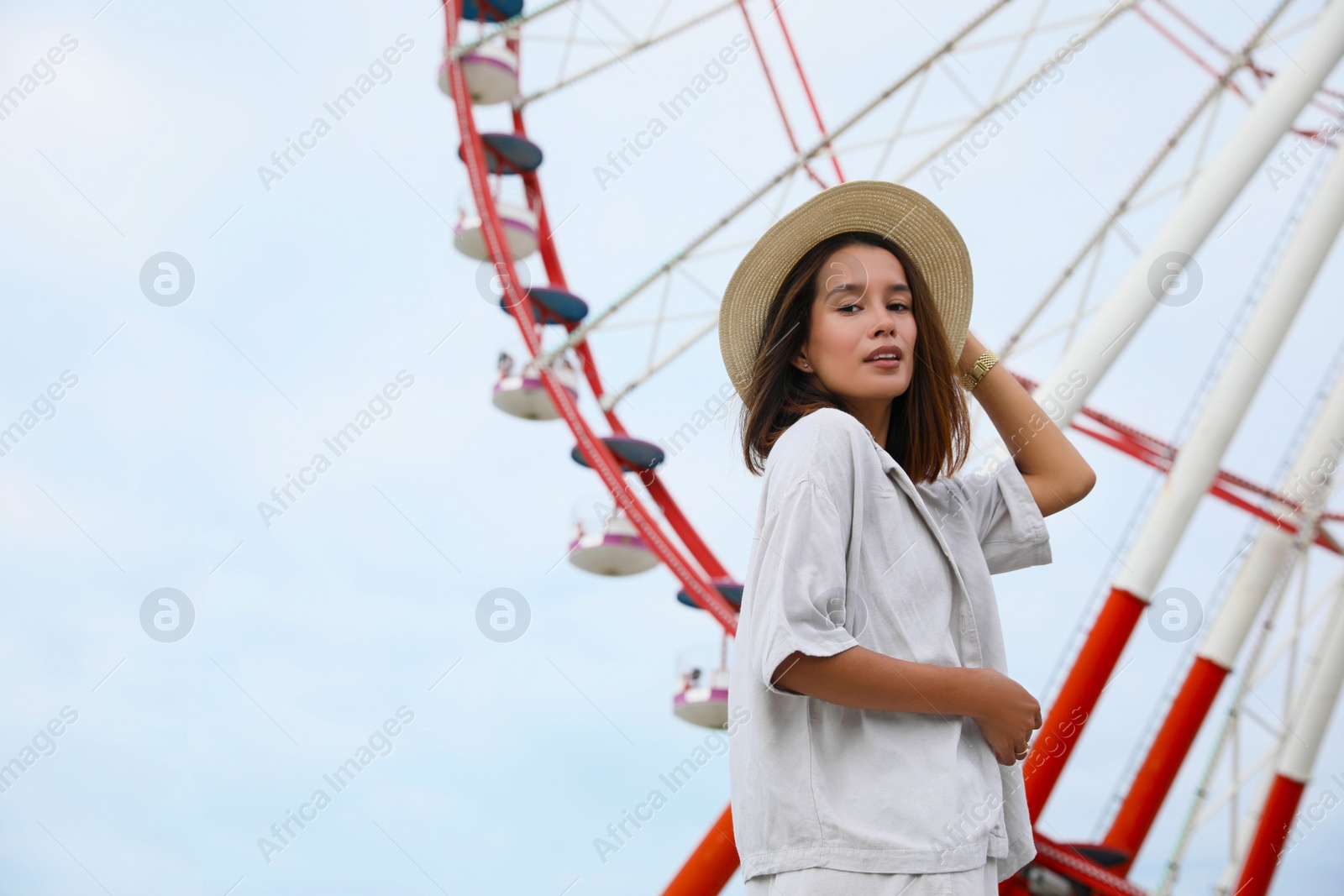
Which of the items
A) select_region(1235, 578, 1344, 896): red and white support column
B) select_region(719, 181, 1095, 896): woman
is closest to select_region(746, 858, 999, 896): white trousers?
select_region(719, 181, 1095, 896): woman

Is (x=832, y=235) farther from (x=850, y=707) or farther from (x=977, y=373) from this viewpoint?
(x=850, y=707)

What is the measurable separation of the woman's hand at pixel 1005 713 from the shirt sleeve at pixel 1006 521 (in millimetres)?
384

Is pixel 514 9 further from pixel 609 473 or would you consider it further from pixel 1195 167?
pixel 1195 167

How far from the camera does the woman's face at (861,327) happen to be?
1684mm

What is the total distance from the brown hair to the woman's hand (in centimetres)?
40

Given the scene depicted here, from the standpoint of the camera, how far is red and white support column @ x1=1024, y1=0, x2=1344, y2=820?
22.1 ft

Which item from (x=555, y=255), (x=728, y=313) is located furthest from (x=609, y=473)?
(x=728, y=313)

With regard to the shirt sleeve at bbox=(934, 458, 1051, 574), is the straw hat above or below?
above

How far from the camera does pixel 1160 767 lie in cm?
812

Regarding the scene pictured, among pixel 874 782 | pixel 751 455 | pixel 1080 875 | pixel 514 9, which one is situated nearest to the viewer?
pixel 874 782

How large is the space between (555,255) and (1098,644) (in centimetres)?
518

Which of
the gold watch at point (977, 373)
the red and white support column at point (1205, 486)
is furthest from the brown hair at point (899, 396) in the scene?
the red and white support column at point (1205, 486)

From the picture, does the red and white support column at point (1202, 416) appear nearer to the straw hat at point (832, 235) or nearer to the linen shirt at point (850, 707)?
the straw hat at point (832, 235)

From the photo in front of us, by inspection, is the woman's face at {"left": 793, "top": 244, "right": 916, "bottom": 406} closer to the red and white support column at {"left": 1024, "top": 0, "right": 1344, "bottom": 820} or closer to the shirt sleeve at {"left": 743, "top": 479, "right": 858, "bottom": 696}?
the shirt sleeve at {"left": 743, "top": 479, "right": 858, "bottom": 696}
